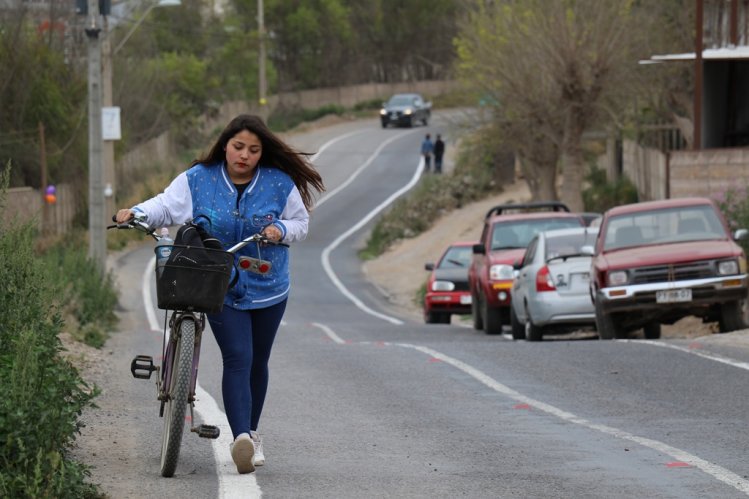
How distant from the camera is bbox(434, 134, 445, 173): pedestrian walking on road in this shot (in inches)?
2527

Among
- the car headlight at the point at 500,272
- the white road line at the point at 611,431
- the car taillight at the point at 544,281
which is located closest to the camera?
the white road line at the point at 611,431

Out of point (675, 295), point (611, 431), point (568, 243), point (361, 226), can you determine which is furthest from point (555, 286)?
point (361, 226)

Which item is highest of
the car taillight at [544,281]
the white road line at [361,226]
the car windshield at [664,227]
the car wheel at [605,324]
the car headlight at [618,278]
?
the car windshield at [664,227]

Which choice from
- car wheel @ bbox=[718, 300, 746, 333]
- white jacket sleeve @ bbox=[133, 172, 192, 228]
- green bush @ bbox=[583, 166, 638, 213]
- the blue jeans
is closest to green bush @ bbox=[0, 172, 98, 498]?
the blue jeans

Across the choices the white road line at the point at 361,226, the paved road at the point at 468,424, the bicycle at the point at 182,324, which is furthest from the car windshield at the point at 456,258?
the bicycle at the point at 182,324

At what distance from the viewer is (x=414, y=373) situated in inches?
531

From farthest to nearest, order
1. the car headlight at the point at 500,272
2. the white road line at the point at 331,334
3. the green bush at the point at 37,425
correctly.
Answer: the car headlight at the point at 500,272 < the white road line at the point at 331,334 < the green bush at the point at 37,425

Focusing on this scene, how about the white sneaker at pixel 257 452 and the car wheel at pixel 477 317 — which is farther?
the car wheel at pixel 477 317

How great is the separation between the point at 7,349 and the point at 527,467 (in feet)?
9.34

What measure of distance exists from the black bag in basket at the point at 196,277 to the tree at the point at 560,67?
32350mm

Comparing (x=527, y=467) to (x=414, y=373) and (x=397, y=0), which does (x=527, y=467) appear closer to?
(x=414, y=373)

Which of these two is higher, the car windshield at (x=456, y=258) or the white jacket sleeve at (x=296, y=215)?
the white jacket sleeve at (x=296, y=215)

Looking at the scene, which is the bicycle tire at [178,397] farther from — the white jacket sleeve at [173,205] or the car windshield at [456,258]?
the car windshield at [456,258]

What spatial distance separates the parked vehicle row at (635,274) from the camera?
1777 cm
